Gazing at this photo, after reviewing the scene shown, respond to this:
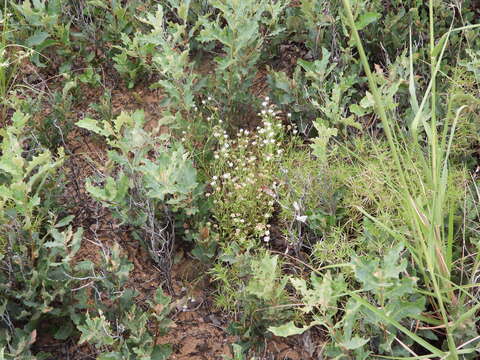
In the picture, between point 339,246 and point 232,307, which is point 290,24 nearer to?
point 339,246

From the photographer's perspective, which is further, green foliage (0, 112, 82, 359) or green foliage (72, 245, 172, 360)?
green foliage (0, 112, 82, 359)

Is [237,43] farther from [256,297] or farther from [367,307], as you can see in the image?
[367,307]

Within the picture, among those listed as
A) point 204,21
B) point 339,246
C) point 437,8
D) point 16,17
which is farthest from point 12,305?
point 437,8

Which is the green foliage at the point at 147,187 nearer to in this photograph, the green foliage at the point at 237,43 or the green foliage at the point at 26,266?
the green foliage at the point at 26,266

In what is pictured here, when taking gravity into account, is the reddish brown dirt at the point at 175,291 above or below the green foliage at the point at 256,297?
below

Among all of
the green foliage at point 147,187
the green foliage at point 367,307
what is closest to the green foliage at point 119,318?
the green foliage at point 147,187

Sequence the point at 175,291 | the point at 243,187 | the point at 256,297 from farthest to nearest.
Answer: the point at 243,187 → the point at 175,291 → the point at 256,297

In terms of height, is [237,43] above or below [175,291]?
above

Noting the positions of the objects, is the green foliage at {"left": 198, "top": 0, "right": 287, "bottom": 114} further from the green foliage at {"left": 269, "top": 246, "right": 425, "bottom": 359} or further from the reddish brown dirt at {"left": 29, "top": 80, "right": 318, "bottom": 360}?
the green foliage at {"left": 269, "top": 246, "right": 425, "bottom": 359}

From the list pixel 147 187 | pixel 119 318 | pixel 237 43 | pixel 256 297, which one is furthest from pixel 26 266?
pixel 237 43

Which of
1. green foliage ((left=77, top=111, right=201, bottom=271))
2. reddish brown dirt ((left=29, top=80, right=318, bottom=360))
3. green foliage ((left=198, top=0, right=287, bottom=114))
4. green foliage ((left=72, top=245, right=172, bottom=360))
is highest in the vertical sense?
green foliage ((left=198, top=0, right=287, bottom=114))

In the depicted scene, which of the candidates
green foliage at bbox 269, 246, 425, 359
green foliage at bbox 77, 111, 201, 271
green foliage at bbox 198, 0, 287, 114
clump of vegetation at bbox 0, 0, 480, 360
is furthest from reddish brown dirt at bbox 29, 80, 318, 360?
green foliage at bbox 198, 0, 287, 114

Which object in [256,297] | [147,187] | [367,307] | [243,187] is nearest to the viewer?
[367,307]

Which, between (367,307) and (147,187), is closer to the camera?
(367,307)
